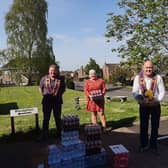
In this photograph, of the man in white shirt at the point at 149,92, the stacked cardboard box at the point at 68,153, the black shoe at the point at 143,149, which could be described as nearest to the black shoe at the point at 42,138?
the stacked cardboard box at the point at 68,153

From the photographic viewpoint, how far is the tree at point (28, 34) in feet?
148

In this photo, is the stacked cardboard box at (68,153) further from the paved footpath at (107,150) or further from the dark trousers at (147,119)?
the dark trousers at (147,119)

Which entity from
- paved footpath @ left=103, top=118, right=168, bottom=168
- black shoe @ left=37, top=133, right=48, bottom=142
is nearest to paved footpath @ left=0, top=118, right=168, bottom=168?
paved footpath @ left=103, top=118, right=168, bottom=168

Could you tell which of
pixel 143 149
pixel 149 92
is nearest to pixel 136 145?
pixel 143 149

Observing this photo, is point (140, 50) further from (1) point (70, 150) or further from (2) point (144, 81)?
(1) point (70, 150)

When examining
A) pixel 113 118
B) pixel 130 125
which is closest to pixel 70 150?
pixel 130 125

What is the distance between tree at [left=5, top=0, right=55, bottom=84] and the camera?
45156mm

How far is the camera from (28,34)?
45031mm

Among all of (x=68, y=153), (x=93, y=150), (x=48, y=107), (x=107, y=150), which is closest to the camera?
(x=68, y=153)

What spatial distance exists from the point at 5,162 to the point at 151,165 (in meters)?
2.74

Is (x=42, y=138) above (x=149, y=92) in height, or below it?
below

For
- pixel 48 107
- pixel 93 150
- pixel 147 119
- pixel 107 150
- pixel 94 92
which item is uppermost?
pixel 94 92

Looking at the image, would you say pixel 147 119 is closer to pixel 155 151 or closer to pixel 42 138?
pixel 155 151

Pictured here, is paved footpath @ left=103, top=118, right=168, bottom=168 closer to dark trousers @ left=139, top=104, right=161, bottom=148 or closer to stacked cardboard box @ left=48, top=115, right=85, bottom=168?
dark trousers @ left=139, top=104, right=161, bottom=148
